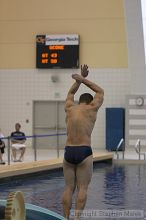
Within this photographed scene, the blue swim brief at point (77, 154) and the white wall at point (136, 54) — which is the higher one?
the white wall at point (136, 54)

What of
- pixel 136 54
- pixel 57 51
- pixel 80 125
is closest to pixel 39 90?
pixel 57 51

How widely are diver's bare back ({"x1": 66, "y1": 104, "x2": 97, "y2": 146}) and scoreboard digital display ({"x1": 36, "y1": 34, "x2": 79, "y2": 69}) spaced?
1757 cm

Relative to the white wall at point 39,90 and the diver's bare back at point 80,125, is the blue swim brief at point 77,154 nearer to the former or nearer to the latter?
the diver's bare back at point 80,125

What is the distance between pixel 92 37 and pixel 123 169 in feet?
30.6

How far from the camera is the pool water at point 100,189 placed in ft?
32.7

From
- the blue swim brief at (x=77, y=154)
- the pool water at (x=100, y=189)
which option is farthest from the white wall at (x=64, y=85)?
the blue swim brief at (x=77, y=154)

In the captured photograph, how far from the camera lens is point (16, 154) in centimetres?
1933

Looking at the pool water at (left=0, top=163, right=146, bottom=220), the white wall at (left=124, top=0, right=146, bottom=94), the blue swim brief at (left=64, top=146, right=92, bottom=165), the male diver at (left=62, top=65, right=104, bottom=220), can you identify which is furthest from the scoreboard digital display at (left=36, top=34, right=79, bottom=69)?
the blue swim brief at (left=64, top=146, right=92, bottom=165)

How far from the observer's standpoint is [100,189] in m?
12.3

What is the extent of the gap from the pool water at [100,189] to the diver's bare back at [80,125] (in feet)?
6.32

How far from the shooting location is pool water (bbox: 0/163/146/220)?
32.7 ft

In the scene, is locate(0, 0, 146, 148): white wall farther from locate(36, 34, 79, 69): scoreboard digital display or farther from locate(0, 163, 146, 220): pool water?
locate(0, 163, 146, 220): pool water

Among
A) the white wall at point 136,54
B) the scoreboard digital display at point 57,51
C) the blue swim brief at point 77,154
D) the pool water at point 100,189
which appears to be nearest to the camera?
the blue swim brief at point 77,154

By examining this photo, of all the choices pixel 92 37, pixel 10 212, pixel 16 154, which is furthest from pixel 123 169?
pixel 10 212
